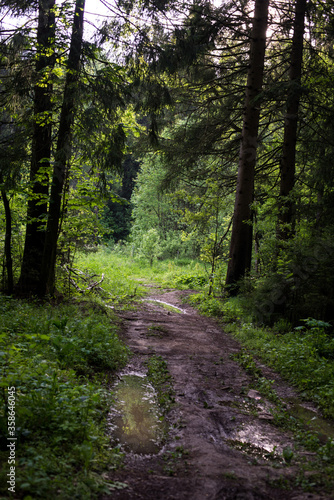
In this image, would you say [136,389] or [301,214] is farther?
[301,214]

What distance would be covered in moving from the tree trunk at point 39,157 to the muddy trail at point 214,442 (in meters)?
3.37

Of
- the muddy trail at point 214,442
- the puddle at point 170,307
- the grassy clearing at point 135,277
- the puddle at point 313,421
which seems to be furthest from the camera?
the grassy clearing at point 135,277

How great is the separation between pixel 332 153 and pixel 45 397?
30.7 ft

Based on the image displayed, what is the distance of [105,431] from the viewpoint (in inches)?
136

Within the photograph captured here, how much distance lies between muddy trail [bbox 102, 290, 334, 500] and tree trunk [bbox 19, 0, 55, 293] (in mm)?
3366

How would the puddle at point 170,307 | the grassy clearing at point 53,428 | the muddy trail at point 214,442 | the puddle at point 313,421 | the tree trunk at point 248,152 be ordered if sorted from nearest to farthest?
the grassy clearing at point 53,428, the muddy trail at point 214,442, the puddle at point 313,421, the tree trunk at point 248,152, the puddle at point 170,307

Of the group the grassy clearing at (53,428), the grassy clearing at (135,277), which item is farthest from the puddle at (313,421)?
the grassy clearing at (135,277)

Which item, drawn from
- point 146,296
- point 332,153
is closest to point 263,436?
point 332,153

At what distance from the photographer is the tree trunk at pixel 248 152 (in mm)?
10234

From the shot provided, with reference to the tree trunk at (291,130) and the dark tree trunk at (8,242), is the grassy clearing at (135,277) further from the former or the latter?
the tree trunk at (291,130)

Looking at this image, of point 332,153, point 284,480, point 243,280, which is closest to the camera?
point 284,480

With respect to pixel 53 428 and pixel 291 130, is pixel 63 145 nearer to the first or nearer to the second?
pixel 53 428

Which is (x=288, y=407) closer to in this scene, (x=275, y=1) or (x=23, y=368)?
(x=23, y=368)

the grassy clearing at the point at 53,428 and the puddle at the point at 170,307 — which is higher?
the grassy clearing at the point at 53,428
